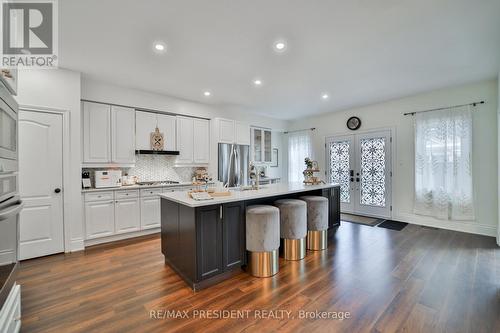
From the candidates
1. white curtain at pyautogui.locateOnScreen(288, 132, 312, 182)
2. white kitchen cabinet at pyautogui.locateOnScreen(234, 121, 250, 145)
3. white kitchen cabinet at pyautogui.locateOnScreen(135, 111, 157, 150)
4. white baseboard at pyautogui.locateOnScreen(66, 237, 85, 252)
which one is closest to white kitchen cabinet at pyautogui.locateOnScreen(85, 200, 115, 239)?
white baseboard at pyautogui.locateOnScreen(66, 237, 85, 252)

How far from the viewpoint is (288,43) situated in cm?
262

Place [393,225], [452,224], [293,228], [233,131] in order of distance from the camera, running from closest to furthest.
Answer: [293,228] < [452,224] < [393,225] < [233,131]

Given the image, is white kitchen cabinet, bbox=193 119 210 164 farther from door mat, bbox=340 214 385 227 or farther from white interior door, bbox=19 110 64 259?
door mat, bbox=340 214 385 227

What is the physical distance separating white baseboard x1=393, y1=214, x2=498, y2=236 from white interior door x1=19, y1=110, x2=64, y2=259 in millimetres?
6483

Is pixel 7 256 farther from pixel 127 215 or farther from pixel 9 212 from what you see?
pixel 127 215

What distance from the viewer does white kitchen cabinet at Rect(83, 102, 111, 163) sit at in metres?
3.67

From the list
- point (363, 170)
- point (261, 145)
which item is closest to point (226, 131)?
point (261, 145)

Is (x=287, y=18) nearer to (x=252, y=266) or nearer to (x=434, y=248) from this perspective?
(x=252, y=266)

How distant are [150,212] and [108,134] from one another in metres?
1.60

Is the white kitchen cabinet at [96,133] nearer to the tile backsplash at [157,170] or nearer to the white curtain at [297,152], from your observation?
the tile backsplash at [157,170]

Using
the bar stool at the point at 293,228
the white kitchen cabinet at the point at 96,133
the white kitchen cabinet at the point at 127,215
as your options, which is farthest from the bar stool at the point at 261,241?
the white kitchen cabinet at the point at 96,133

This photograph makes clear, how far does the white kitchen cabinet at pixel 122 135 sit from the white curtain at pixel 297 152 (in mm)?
4602

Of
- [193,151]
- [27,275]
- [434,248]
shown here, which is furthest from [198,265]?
[434,248]

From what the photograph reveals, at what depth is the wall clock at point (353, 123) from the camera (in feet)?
18.1
